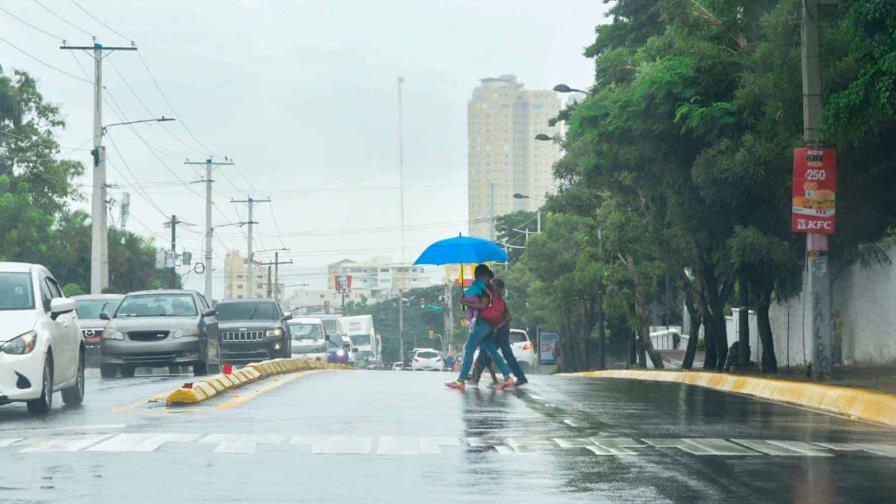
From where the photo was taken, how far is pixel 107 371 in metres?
29.2

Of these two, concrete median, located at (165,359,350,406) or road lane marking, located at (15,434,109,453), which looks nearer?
road lane marking, located at (15,434,109,453)

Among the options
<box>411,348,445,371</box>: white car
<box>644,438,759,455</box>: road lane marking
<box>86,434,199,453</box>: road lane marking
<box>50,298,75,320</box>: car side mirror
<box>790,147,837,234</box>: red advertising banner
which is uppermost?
<box>790,147,837,234</box>: red advertising banner

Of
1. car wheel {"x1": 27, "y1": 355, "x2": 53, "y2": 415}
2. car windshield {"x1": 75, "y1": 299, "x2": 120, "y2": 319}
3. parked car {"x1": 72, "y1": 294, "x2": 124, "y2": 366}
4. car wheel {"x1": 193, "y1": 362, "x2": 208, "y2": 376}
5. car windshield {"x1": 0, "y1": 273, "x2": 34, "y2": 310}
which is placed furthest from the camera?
car windshield {"x1": 75, "y1": 299, "x2": 120, "y2": 319}

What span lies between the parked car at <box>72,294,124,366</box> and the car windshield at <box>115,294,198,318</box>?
4744mm

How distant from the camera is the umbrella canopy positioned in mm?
25609

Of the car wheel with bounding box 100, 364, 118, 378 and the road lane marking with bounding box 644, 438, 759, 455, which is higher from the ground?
the car wheel with bounding box 100, 364, 118, 378

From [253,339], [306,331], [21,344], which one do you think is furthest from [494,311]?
[306,331]

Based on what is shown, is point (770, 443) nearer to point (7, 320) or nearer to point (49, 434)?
point (49, 434)

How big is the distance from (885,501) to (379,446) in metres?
4.89

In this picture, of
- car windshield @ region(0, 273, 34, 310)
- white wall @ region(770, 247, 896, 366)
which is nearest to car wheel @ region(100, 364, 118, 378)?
car windshield @ region(0, 273, 34, 310)

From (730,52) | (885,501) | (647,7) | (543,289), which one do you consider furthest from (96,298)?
(543,289)

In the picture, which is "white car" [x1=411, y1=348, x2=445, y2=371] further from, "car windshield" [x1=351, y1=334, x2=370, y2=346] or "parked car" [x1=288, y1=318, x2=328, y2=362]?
"parked car" [x1=288, y1=318, x2=328, y2=362]

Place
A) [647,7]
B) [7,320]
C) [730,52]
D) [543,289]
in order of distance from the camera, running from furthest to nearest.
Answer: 1. [543,289]
2. [647,7]
3. [730,52]
4. [7,320]

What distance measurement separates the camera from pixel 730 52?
29.8 m
